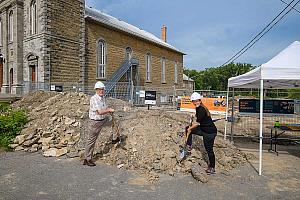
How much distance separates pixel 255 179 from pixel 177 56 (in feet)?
119

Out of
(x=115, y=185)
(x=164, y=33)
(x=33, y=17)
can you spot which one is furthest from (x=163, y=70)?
(x=115, y=185)

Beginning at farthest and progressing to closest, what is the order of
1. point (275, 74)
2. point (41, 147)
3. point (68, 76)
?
point (68, 76) → point (41, 147) → point (275, 74)

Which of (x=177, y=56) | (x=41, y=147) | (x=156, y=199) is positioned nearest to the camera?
(x=156, y=199)

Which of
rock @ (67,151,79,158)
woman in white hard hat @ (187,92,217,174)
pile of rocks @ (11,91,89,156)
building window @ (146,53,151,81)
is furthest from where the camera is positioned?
building window @ (146,53,151,81)

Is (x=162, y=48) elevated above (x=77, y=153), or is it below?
above

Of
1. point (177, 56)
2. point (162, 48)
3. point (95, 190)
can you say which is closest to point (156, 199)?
point (95, 190)

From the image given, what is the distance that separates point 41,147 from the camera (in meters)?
7.96

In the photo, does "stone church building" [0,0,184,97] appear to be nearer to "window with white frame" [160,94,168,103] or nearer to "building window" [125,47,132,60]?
"building window" [125,47,132,60]

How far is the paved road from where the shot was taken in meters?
4.56

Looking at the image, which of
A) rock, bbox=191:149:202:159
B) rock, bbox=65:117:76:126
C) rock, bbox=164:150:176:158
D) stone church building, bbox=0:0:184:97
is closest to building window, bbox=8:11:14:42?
stone church building, bbox=0:0:184:97

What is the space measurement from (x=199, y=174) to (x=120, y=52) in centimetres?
2299

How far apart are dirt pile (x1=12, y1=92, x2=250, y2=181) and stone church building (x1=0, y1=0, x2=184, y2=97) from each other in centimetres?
989

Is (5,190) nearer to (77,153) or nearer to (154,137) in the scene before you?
(77,153)

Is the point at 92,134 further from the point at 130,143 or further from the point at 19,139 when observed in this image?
the point at 19,139
